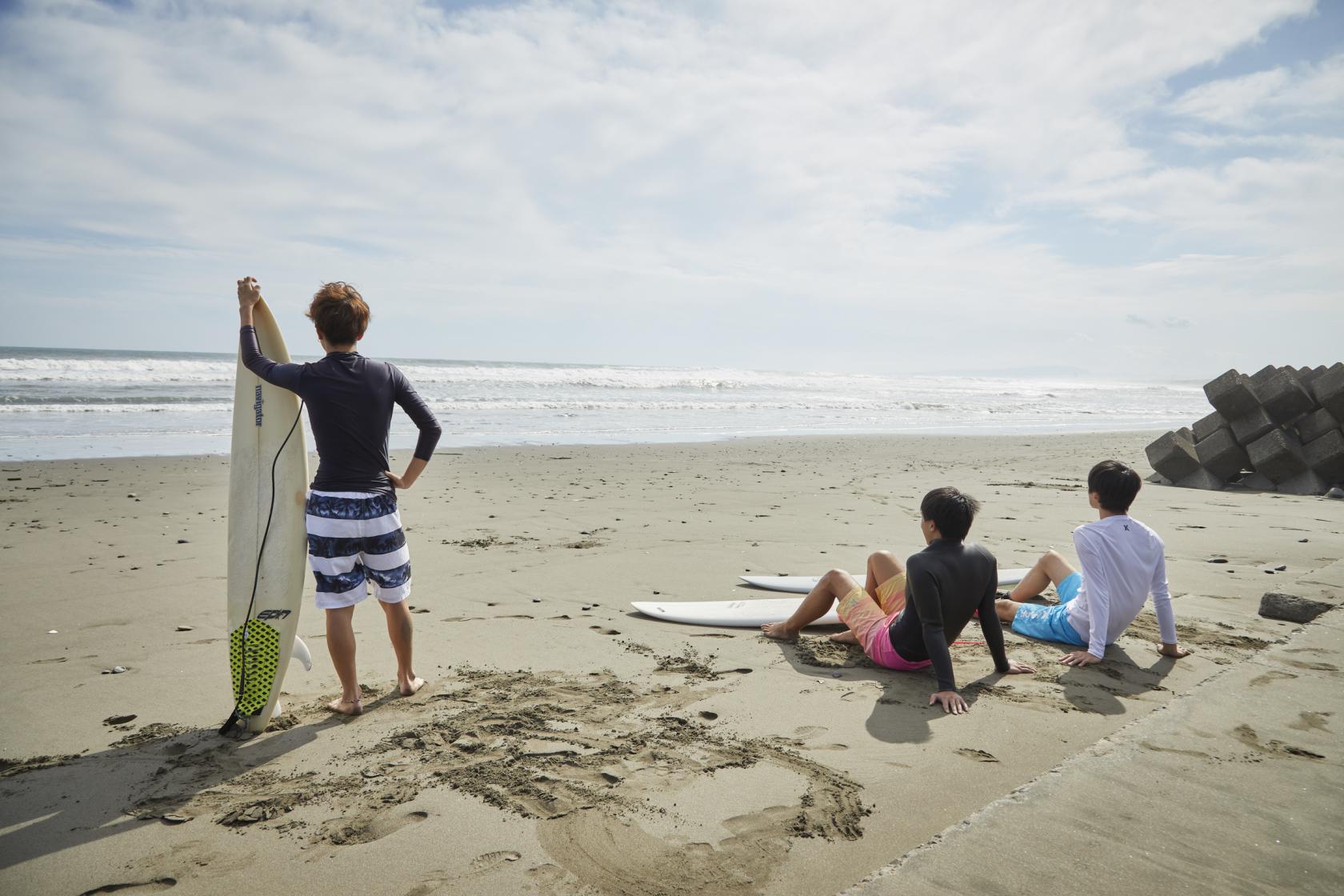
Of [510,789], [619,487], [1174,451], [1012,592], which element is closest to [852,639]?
[1012,592]

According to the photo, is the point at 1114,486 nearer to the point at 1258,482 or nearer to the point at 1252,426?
the point at 1252,426

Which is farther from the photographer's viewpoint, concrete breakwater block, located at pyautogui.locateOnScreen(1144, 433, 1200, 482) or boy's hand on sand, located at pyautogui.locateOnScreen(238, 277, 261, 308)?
concrete breakwater block, located at pyautogui.locateOnScreen(1144, 433, 1200, 482)

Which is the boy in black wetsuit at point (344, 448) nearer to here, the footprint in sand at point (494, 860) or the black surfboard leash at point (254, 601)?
the black surfboard leash at point (254, 601)

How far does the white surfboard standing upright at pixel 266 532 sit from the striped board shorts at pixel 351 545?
0.14 meters

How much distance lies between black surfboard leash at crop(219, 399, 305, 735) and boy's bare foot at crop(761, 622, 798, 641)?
2.47 meters

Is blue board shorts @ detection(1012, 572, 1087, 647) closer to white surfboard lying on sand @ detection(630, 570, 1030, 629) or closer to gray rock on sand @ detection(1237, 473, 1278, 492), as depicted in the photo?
white surfboard lying on sand @ detection(630, 570, 1030, 629)

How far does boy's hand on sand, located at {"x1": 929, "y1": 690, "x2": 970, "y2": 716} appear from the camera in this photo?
338cm

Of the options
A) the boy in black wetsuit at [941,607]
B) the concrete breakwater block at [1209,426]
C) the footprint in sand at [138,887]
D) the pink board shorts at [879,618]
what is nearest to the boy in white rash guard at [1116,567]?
the boy in black wetsuit at [941,607]

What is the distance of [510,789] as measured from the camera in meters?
2.71

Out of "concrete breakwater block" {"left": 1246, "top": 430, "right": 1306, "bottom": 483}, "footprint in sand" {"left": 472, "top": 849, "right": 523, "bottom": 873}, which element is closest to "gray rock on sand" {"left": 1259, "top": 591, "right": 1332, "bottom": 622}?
"footprint in sand" {"left": 472, "top": 849, "right": 523, "bottom": 873}

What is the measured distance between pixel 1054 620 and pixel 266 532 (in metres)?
3.95

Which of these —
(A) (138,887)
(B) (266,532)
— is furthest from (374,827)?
(B) (266,532)

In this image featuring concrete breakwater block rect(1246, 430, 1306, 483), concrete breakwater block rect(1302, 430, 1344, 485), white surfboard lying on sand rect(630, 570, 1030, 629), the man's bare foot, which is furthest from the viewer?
concrete breakwater block rect(1246, 430, 1306, 483)

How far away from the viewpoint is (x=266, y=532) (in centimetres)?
335
